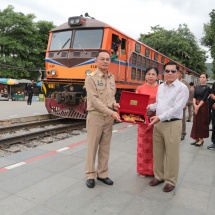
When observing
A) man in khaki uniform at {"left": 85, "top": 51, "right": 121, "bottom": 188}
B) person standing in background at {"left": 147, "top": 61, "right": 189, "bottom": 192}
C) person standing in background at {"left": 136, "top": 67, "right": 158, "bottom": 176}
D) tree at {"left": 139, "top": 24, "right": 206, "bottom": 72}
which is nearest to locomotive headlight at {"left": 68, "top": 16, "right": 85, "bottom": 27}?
person standing in background at {"left": 136, "top": 67, "right": 158, "bottom": 176}

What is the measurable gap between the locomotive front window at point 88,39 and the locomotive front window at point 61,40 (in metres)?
0.34

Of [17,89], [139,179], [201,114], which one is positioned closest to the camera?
[139,179]

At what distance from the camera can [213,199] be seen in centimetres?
336

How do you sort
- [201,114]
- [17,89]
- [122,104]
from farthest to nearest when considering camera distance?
1. [17,89]
2. [201,114]
3. [122,104]

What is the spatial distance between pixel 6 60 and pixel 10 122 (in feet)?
68.0

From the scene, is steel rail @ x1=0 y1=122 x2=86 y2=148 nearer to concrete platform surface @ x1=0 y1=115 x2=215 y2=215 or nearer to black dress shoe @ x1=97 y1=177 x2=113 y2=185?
concrete platform surface @ x1=0 y1=115 x2=215 y2=215

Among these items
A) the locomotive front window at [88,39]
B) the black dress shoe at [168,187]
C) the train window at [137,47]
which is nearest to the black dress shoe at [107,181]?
the black dress shoe at [168,187]

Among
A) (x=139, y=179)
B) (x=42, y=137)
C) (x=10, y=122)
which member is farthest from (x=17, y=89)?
(x=139, y=179)

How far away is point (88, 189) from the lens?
3535 millimetres

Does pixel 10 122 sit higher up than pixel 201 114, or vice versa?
pixel 201 114

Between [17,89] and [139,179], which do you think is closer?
[139,179]

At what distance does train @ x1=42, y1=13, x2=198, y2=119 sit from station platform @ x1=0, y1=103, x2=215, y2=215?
12.4ft

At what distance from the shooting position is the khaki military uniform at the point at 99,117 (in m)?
3.55

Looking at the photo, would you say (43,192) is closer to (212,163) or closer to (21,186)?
(21,186)
